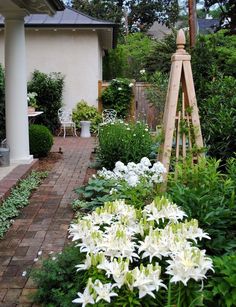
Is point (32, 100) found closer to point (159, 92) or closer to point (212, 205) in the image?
point (159, 92)

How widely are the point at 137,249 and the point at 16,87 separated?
5.36 meters

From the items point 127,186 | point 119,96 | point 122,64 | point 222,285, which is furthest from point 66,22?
point 222,285

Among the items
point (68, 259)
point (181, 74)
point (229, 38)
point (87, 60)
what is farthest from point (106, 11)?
point (68, 259)

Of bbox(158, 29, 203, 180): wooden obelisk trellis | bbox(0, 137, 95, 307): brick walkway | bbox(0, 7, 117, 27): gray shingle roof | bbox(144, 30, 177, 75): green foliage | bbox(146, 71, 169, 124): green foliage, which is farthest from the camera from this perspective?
bbox(144, 30, 177, 75): green foliage

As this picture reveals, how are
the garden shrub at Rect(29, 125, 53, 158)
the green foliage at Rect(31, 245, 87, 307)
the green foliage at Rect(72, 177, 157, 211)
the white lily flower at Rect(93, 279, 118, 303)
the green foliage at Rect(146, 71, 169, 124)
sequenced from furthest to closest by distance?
1. the green foliage at Rect(146, 71, 169, 124)
2. the garden shrub at Rect(29, 125, 53, 158)
3. the green foliage at Rect(72, 177, 157, 211)
4. the green foliage at Rect(31, 245, 87, 307)
5. the white lily flower at Rect(93, 279, 118, 303)

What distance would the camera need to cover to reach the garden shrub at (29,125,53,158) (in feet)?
26.5

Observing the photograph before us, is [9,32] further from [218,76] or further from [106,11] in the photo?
[106,11]

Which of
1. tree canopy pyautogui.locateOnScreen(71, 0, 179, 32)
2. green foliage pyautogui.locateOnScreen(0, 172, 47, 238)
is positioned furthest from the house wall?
tree canopy pyautogui.locateOnScreen(71, 0, 179, 32)

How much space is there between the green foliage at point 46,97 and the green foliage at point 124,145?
6.17 meters

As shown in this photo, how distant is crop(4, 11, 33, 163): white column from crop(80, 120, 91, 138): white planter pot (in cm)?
522

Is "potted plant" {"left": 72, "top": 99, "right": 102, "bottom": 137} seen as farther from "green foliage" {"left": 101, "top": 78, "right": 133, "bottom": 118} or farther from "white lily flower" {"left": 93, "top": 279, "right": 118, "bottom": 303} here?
"white lily flower" {"left": 93, "top": 279, "right": 118, "bottom": 303}

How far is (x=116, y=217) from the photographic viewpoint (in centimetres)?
253

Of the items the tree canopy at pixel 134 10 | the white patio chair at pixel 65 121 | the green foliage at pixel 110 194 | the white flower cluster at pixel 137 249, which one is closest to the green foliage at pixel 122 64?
the white patio chair at pixel 65 121

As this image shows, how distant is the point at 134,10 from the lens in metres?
33.6
